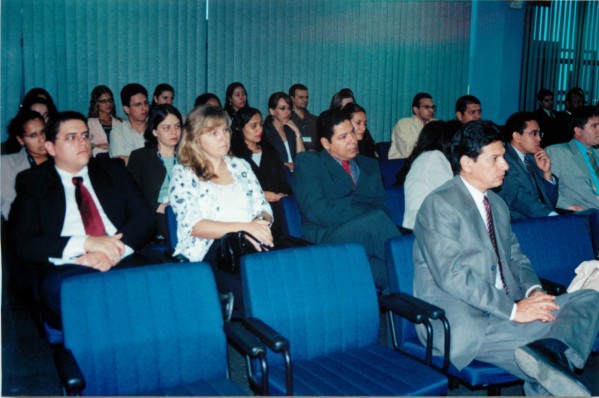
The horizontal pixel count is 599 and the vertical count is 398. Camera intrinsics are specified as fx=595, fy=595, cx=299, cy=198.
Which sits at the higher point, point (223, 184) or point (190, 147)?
point (190, 147)

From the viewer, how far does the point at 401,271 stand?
252 cm

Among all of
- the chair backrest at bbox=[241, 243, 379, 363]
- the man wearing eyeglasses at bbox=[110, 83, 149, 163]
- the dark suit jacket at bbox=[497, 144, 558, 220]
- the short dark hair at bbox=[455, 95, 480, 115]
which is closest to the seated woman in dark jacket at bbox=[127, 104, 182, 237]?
the man wearing eyeglasses at bbox=[110, 83, 149, 163]

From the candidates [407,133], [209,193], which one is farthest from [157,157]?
[407,133]

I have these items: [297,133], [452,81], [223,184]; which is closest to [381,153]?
[297,133]

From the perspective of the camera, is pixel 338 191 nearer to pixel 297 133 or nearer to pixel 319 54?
pixel 297 133

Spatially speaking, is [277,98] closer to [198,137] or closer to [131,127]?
[131,127]

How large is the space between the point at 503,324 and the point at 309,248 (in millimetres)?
838

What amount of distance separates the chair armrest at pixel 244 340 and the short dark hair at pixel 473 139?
120 centimetres

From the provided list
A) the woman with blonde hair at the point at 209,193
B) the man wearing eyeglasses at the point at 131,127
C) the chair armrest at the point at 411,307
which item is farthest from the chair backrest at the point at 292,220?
the man wearing eyeglasses at the point at 131,127

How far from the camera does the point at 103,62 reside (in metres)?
6.05

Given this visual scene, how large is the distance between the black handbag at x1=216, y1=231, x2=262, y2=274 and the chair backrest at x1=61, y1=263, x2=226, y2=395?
2.24 ft

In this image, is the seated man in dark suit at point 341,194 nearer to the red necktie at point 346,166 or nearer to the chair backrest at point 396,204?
the red necktie at point 346,166

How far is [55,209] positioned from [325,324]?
1359 mm

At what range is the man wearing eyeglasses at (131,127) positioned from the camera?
507cm
